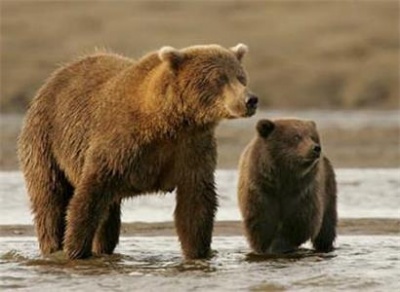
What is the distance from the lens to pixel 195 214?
11250 millimetres

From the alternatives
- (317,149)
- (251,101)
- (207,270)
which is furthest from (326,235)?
(251,101)

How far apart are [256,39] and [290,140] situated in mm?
26905

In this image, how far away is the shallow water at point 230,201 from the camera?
1498 centimetres

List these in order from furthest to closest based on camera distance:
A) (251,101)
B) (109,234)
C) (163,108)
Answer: (109,234) < (163,108) < (251,101)

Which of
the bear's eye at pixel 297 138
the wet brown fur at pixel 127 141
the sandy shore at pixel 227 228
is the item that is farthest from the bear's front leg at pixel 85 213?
the sandy shore at pixel 227 228

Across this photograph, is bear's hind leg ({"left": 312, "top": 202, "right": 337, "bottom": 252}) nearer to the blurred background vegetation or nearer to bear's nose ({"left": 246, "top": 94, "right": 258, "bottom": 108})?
bear's nose ({"left": 246, "top": 94, "right": 258, "bottom": 108})

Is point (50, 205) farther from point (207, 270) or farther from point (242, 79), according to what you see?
point (242, 79)

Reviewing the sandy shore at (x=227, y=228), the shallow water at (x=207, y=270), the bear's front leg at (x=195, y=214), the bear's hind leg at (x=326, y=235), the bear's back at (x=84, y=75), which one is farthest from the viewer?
the sandy shore at (x=227, y=228)

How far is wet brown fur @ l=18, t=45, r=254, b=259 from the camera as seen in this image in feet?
35.3

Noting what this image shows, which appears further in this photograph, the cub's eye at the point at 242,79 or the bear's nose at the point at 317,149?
the bear's nose at the point at 317,149

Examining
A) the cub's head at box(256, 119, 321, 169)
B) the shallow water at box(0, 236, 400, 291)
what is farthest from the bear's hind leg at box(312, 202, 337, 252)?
the cub's head at box(256, 119, 321, 169)

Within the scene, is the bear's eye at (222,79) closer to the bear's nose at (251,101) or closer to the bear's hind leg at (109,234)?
the bear's nose at (251,101)

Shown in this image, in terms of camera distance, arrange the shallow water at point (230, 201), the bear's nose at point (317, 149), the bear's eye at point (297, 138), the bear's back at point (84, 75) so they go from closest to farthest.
Result: the bear's back at point (84, 75) < the bear's nose at point (317, 149) < the bear's eye at point (297, 138) < the shallow water at point (230, 201)

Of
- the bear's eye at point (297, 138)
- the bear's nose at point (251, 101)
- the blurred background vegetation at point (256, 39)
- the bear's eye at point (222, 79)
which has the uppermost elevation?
the blurred background vegetation at point (256, 39)
